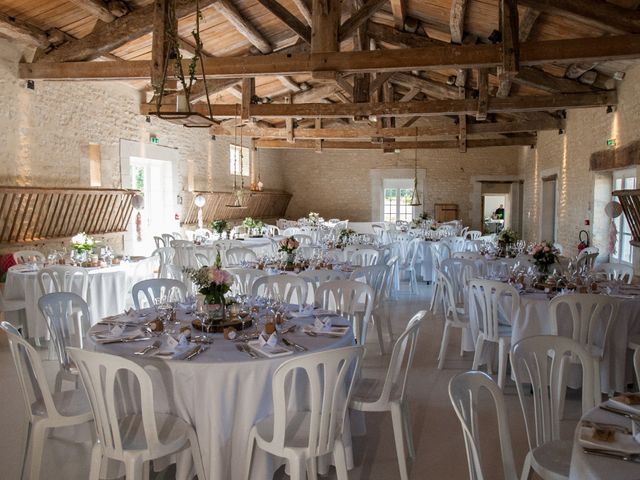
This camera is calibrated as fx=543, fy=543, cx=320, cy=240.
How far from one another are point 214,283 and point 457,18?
572cm

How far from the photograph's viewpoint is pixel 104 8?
6707 millimetres

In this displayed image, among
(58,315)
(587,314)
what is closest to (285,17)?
(58,315)

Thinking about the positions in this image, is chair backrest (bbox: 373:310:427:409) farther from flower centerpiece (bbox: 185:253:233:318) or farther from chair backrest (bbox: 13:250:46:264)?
chair backrest (bbox: 13:250:46:264)

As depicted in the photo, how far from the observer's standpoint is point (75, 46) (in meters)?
7.05

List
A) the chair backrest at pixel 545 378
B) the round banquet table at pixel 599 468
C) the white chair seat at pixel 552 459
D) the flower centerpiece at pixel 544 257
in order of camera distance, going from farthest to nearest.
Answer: the flower centerpiece at pixel 544 257
the chair backrest at pixel 545 378
the white chair seat at pixel 552 459
the round banquet table at pixel 599 468

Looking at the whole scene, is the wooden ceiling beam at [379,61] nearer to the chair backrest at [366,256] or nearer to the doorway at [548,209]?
the chair backrest at [366,256]

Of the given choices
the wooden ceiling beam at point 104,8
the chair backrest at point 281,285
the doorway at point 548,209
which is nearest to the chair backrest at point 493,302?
the chair backrest at point 281,285

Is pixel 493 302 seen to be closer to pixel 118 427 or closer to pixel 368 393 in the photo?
pixel 368 393

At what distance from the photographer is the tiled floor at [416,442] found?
3055 millimetres

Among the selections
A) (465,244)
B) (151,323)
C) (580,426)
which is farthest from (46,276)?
(465,244)

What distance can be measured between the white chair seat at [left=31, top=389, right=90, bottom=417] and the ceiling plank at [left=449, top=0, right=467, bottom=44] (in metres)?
6.20

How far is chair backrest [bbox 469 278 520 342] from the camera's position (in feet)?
13.8

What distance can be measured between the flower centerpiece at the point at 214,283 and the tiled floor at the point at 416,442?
0.98 meters

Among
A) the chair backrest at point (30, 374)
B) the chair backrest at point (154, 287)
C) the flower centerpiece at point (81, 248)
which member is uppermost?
the flower centerpiece at point (81, 248)
